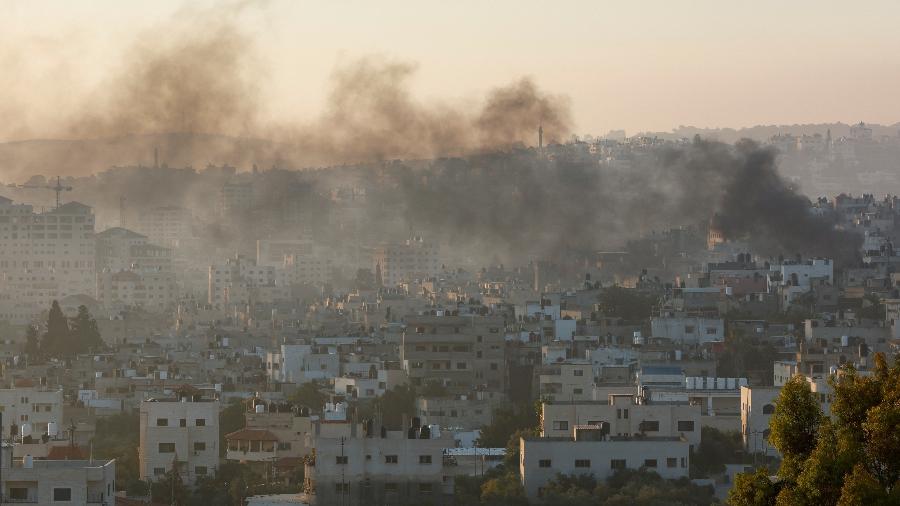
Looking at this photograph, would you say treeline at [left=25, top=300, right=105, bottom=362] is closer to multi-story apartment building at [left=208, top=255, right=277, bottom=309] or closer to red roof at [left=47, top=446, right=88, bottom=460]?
red roof at [left=47, top=446, right=88, bottom=460]

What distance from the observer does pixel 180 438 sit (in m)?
45.3

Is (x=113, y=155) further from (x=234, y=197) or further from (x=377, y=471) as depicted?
(x=377, y=471)

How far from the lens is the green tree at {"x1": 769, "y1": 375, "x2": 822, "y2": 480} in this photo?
64.5ft

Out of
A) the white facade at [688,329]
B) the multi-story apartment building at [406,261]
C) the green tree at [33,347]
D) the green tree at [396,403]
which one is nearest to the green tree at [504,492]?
the green tree at [396,403]

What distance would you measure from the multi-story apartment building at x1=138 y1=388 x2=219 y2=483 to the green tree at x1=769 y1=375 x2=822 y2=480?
2491 cm

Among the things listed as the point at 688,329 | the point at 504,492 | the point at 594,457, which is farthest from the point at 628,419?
the point at 688,329

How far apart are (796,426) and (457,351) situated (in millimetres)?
41259

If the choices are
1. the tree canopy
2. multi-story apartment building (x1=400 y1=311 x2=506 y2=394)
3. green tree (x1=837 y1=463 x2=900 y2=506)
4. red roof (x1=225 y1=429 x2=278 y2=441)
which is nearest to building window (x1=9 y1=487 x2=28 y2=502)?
red roof (x1=225 y1=429 x2=278 y2=441)

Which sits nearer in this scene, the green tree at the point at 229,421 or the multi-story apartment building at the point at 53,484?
the multi-story apartment building at the point at 53,484

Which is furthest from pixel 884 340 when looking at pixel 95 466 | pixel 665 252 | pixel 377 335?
pixel 665 252

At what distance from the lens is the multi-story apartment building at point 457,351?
2371 inches

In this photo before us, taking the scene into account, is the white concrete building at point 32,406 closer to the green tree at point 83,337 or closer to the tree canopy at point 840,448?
the green tree at point 83,337

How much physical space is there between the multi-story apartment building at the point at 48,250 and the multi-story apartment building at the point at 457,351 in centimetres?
5775

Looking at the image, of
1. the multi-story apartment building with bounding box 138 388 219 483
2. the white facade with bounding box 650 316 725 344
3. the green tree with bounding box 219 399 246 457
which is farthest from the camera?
the white facade with bounding box 650 316 725 344
